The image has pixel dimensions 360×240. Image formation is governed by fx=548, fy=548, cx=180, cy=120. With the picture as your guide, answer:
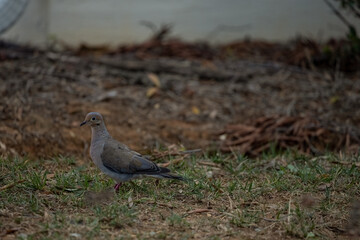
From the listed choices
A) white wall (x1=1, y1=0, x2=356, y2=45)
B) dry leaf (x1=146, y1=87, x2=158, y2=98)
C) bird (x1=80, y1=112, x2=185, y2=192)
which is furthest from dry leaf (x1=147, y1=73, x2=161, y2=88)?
bird (x1=80, y1=112, x2=185, y2=192)

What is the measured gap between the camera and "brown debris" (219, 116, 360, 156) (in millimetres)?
6488

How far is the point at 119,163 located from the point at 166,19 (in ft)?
21.8

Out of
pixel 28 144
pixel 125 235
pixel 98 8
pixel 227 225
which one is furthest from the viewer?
pixel 98 8

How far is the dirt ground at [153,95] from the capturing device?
6.61m

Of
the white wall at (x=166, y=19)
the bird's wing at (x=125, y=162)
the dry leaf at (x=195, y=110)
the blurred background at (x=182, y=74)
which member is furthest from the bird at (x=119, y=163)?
the white wall at (x=166, y=19)

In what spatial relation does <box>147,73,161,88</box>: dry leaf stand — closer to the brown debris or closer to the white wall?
the brown debris

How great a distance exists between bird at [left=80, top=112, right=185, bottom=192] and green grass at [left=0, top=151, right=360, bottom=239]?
15 cm

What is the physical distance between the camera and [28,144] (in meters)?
6.20

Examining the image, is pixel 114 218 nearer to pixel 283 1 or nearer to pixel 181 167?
pixel 181 167

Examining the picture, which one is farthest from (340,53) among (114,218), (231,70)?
(114,218)

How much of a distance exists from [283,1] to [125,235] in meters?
7.86

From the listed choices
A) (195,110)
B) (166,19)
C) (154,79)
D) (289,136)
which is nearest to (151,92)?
(154,79)

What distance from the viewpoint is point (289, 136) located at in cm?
664

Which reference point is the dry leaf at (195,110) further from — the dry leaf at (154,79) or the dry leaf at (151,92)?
the dry leaf at (154,79)
